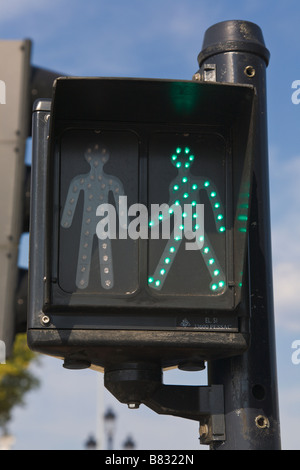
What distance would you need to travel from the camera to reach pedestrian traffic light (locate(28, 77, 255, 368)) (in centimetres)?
318

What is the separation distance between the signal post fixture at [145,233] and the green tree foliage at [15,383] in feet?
67.6

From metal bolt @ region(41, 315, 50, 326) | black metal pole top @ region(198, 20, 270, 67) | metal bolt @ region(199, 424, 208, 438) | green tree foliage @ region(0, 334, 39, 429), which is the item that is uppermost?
green tree foliage @ region(0, 334, 39, 429)

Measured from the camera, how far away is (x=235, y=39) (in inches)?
147

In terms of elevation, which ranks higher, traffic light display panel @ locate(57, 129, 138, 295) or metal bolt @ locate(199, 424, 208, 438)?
traffic light display panel @ locate(57, 129, 138, 295)

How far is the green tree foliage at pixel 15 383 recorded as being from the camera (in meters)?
23.9

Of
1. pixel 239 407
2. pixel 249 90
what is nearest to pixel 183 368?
pixel 239 407

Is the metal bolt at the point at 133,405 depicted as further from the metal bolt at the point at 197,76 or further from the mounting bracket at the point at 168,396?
the metal bolt at the point at 197,76

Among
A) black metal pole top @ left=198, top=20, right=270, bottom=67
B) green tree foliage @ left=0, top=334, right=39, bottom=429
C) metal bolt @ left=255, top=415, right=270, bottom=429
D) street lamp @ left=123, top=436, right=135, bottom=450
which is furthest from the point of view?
green tree foliage @ left=0, top=334, right=39, bottom=429

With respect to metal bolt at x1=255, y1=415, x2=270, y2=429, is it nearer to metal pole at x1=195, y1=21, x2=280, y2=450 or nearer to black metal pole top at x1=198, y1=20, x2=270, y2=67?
metal pole at x1=195, y1=21, x2=280, y2=450

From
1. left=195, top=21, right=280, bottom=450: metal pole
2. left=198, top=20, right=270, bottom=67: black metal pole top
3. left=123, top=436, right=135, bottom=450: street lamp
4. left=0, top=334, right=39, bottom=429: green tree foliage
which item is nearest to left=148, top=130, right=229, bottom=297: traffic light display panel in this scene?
left=195, top=21, right=280, bottom=450: metal pole

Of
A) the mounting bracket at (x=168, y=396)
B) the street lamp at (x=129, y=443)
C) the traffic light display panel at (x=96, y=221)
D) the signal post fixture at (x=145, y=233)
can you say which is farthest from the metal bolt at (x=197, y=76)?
the street lamp at (x=129, y=443)

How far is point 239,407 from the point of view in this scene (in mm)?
3344

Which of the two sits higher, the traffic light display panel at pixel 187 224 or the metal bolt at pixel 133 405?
the traffic light display panel at pixel 187 224
